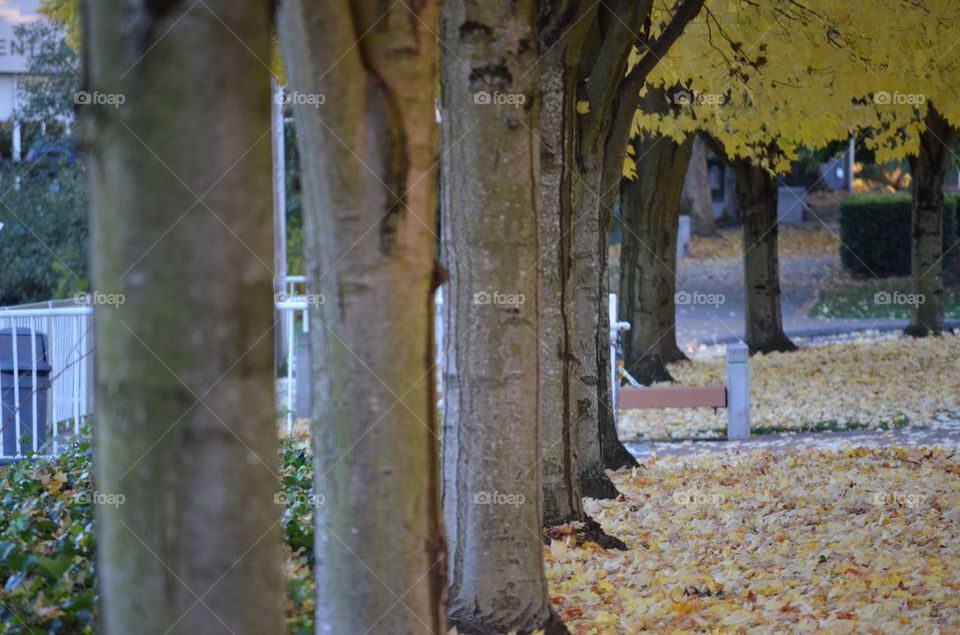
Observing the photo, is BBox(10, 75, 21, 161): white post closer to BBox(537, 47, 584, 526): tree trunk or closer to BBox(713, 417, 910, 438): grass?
BBox(713, 417, 910, 438): grass

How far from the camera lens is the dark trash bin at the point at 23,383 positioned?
990cm

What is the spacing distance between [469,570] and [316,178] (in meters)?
2.15

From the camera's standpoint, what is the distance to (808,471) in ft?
33.3

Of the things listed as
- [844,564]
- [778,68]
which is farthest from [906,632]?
[778,68]

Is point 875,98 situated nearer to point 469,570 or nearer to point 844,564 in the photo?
point 844,564

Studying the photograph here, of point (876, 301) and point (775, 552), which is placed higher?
point (876, 301)

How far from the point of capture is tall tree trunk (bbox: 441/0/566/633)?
5184 mm
